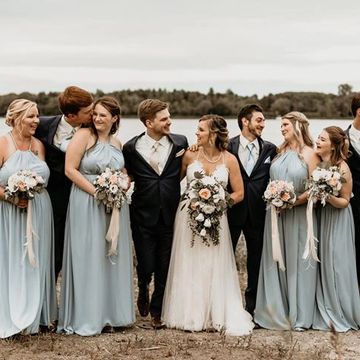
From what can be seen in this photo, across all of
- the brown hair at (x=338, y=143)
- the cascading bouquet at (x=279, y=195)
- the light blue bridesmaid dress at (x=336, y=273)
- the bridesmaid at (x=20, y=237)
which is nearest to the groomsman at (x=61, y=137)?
the bridesmaid at (x=20, y=237)

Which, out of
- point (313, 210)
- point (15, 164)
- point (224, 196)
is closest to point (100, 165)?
point (15, 164)

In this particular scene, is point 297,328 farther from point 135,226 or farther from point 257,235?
point 135,226

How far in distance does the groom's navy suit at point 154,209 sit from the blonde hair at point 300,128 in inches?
48.7

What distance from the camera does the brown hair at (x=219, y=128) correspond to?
26.3ft

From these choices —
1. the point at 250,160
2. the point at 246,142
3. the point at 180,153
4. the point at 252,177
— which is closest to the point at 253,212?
the point at 252,177

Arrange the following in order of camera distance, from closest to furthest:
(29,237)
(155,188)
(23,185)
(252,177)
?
(23,185) < (29,237) < (155,188) < (252,177)

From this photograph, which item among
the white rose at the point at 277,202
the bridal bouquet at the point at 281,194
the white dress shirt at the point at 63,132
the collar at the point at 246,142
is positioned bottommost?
the white rose at the point at 277,202

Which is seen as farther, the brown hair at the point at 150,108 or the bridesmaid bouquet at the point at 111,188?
the brown hair at the point at 150,108

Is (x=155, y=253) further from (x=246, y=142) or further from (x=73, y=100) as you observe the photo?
(x=73, y=100)

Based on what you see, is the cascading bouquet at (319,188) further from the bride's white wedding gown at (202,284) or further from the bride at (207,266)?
the bride's white wedding gown at (202,284)

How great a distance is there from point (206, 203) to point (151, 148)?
891 mm

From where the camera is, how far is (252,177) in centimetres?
835

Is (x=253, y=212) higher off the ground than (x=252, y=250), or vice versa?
(x=253, y=212)

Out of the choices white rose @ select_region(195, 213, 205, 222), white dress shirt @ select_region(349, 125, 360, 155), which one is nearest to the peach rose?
white rose @ select_region(195, 213, 205, 222)
